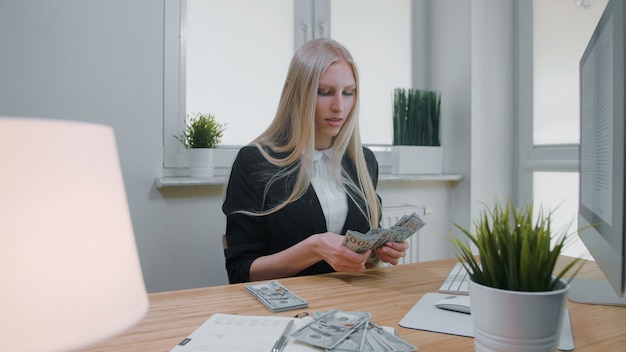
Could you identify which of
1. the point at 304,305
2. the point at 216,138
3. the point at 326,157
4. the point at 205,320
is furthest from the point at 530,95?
the point at 205,320

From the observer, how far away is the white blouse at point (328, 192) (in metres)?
1.61

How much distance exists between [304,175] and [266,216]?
193 mm

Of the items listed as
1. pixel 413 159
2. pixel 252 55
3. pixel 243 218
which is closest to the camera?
pixel 243 218

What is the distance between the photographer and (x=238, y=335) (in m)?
0.75

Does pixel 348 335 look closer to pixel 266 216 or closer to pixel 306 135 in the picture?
pixel 266 216

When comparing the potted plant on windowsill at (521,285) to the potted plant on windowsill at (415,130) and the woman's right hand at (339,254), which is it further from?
the potted plant on windowsill at (415,130)

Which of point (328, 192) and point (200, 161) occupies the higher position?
point (200, 161)

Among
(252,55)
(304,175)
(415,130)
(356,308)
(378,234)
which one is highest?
(252,55)

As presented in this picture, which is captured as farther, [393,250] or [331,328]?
[393,250]

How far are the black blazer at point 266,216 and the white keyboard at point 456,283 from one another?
0.49 m

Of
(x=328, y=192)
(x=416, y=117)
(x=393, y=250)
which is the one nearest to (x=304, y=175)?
(x=328, y=192)

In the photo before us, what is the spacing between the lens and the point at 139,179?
1.85 meters

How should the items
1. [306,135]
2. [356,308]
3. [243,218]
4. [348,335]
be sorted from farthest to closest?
1. [306,135]
2. [243,218]
3. [356,308]
4. [348,335]

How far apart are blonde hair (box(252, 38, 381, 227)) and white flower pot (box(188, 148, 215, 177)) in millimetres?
333
